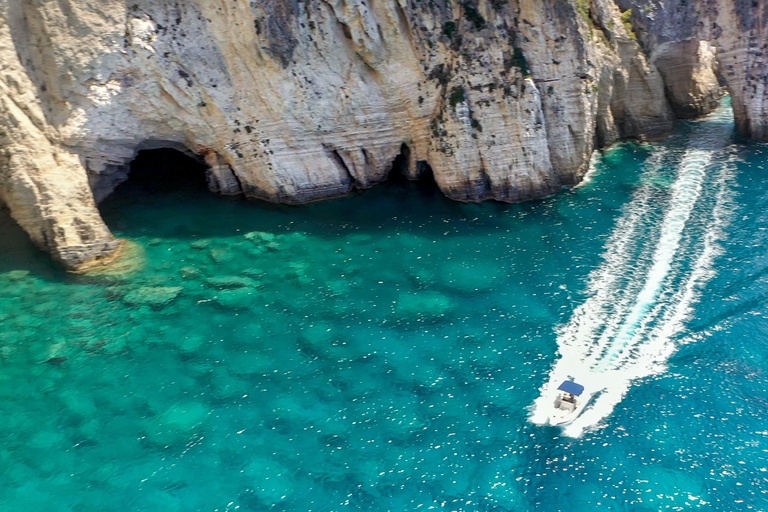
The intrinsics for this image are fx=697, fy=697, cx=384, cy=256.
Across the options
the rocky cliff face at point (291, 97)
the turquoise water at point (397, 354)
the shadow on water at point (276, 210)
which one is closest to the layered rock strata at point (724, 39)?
the rocky cliff face at point (291, 97)

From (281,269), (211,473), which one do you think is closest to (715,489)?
(211,473)

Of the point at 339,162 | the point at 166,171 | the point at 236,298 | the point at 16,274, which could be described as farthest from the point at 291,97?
the point at 16,274

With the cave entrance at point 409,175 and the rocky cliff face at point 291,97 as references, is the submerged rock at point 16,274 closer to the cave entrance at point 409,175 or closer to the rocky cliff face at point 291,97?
the rocky cliff face at point 291,97

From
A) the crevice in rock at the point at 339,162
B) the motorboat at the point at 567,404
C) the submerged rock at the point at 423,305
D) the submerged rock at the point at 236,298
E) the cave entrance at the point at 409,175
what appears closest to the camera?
the motorboat at the point at 567,404

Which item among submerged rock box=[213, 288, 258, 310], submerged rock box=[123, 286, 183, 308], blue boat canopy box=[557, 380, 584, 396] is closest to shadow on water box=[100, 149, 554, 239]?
submerged rock box=[123, 286, 183, 308]

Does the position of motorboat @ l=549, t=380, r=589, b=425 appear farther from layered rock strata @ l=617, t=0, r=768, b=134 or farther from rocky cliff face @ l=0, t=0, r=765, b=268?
layered rock strata @ l=617, t=0, r=768, b=134

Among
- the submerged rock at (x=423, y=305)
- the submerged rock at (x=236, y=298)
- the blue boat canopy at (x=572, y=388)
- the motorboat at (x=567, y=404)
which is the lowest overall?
the motorboat at (x=567, y=404)
